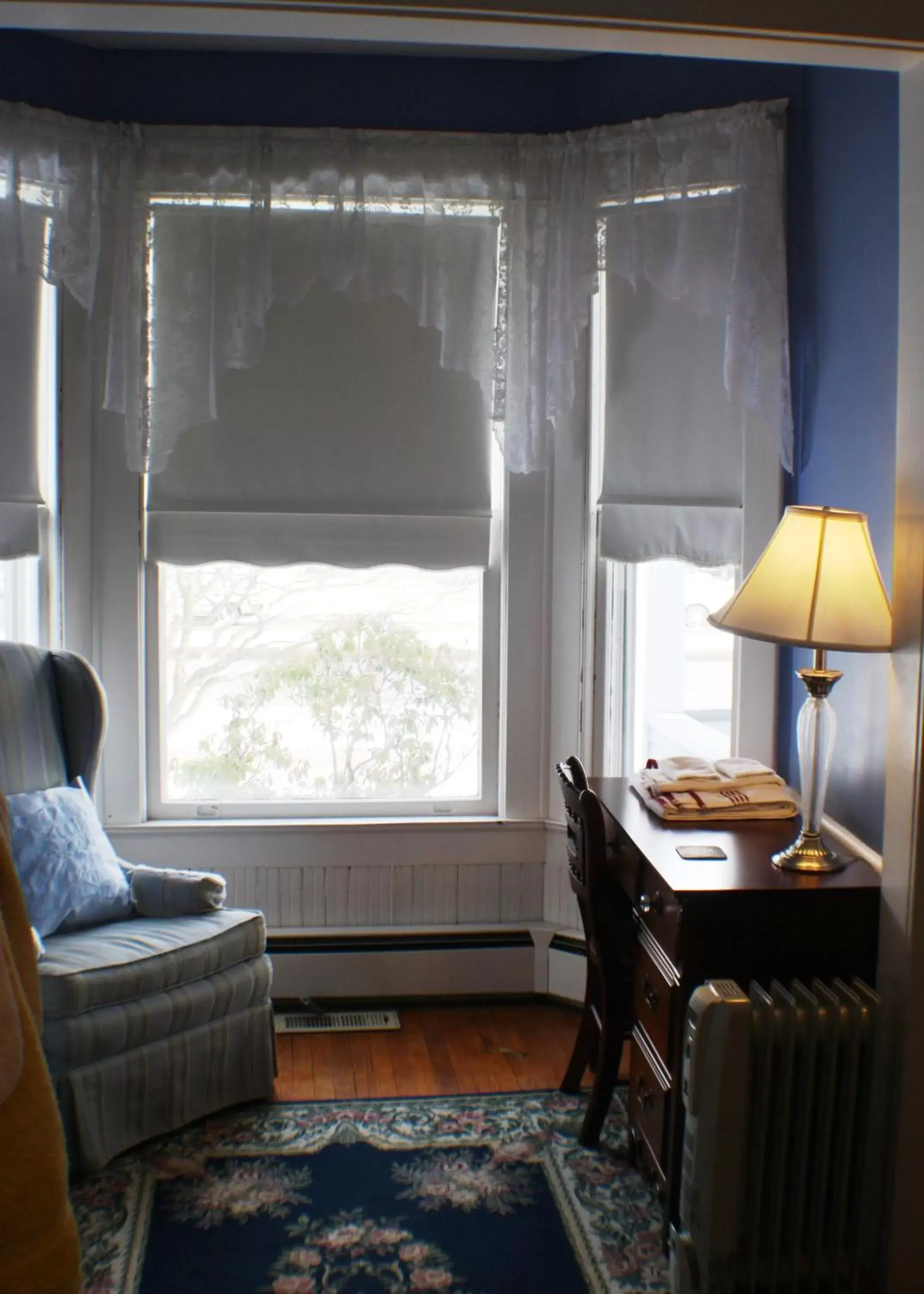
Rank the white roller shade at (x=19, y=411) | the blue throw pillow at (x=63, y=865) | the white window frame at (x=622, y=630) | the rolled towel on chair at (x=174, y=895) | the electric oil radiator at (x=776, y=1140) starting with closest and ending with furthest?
1. the electric oil radiator at (x=776, y=1140)
2. the blue throw pillow at (x=63, y=865)
3. the rolled towel on chair at (x=174, y=895)
4. the white window frame at (x=622, y=630)
5. the white roller shade at (x=19, y=411)

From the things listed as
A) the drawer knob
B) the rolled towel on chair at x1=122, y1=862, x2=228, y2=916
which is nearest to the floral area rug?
the drawer knob

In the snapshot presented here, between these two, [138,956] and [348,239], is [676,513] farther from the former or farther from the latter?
[138,956]

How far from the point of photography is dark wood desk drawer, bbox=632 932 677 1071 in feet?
7.23

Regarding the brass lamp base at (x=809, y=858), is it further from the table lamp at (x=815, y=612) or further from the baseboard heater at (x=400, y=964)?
the baseboard heater at (x=400, y=964)

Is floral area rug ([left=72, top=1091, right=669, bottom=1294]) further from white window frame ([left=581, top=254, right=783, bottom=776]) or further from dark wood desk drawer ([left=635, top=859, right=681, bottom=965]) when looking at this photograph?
white window frame ([left=581, top=254, right=783, bottom=776])

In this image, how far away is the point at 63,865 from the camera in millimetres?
2783

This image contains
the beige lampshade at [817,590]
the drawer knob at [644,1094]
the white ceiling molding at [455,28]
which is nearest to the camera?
the white ceiling molding at [455,28]

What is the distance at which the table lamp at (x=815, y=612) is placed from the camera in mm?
2059

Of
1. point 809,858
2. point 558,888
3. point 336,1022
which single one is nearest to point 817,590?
point 809,858

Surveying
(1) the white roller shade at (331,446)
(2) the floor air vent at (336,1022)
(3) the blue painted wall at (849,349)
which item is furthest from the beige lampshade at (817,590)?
(2) the floor air vent at (336,1022)

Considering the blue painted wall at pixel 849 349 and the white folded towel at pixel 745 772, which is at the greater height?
the blue painted wall at pixel 849 349

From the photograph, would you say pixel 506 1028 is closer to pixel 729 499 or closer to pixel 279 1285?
pixel 279 1285

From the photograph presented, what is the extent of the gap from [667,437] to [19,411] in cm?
179

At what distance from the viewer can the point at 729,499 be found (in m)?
3.16
